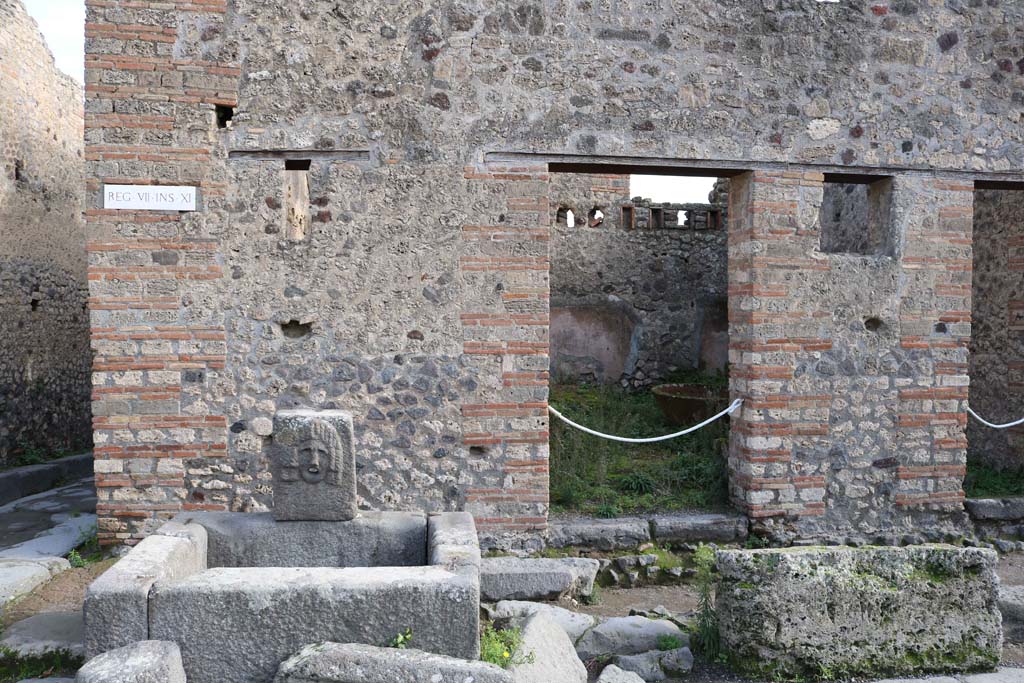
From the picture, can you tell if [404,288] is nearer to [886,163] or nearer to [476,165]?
[476,165]

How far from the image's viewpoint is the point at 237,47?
5496 millimetres

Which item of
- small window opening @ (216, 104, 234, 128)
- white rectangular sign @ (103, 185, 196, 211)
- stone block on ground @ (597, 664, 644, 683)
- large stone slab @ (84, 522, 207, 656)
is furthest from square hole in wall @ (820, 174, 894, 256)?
large stone slab @ (84, 522, 207, 656)

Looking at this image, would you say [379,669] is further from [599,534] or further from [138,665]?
[599,534]

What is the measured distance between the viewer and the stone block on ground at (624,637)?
4.24 metres

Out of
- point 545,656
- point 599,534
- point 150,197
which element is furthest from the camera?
point 599,534

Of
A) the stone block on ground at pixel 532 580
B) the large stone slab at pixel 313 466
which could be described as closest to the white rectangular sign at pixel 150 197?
the large stone slab at pixel 313 466

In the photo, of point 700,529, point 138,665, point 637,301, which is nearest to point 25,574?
point 138,665

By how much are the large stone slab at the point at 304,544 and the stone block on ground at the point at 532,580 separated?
44.6 inches

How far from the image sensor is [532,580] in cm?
506

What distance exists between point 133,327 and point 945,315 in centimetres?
621

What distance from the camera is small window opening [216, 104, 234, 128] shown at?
5.51 meters

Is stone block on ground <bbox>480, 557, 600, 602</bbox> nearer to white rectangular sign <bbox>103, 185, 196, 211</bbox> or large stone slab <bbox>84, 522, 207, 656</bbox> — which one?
large stone slab <bbox>84, 522, 207, 656</bbox>

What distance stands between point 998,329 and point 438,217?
5.73 metres

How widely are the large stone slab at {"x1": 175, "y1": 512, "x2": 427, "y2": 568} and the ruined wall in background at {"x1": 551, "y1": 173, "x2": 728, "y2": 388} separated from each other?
825cm
